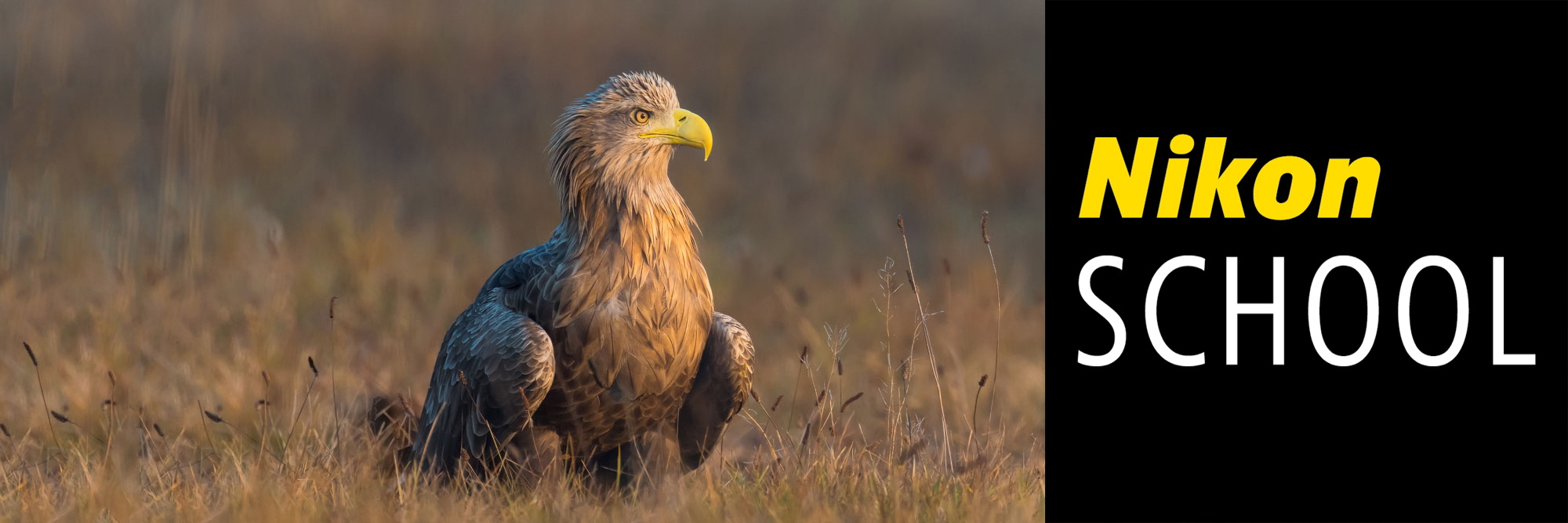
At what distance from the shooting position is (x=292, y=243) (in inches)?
351

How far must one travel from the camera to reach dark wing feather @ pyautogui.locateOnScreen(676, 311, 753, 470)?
4824 mm

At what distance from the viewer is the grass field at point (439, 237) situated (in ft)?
14.9

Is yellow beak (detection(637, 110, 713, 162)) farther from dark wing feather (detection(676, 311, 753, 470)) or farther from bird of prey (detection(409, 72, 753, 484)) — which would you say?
dark wing feather (detection(676, 311, 753, 470))

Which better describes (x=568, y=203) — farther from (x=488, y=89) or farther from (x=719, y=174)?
(x=488, y=89)

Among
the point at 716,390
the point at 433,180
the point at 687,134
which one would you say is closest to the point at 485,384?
the point at 716,390
